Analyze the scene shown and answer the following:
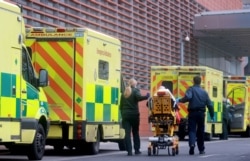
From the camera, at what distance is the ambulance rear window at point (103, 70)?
1670 centimetres

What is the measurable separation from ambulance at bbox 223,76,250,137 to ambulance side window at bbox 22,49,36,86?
1481 centimetres

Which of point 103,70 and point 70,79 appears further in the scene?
point 103,70

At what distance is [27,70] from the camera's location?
13984 mm

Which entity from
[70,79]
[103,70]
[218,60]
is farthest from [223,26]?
[70,79]

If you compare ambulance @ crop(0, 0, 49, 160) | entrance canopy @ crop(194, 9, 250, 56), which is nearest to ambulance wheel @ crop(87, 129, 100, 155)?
ambulance @ crop(0, 0, 49, 160)

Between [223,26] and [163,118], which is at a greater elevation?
[223,26]

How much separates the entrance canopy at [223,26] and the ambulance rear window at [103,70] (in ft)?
55.4

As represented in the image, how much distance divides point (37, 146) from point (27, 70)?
1457mm

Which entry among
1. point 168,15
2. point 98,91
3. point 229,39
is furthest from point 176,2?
point 98,91

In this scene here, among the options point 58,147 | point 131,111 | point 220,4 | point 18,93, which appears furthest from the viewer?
point 220,4

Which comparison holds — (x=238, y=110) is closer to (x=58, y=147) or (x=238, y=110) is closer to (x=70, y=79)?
(x=58, y=147)

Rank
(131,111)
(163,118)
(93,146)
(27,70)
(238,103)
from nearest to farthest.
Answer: (27,70)
(131,111)
(163,118)
(93,146)
(238,103)

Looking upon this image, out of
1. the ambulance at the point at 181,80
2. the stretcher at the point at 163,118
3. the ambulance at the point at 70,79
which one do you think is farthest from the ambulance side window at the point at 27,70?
the ambulance at the point at 181,80

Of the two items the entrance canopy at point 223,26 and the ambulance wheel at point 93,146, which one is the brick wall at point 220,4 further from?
the ambulance wheel at point 93,146
